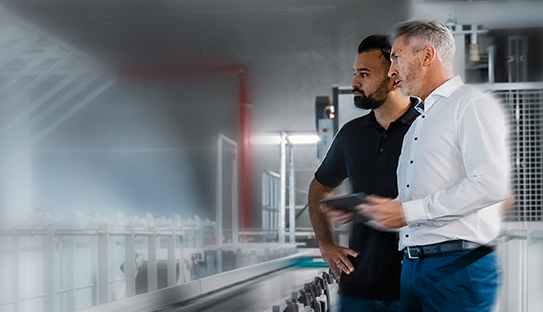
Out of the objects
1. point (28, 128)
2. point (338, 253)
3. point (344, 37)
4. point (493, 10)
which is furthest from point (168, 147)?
point (338, 253)

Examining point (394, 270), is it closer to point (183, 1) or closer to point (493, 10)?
point (493, 10)

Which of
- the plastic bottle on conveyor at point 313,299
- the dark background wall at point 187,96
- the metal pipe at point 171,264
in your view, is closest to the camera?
the plastic bottle on conveyor at point 313,299

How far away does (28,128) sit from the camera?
1123cm

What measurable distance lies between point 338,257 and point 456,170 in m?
0.51

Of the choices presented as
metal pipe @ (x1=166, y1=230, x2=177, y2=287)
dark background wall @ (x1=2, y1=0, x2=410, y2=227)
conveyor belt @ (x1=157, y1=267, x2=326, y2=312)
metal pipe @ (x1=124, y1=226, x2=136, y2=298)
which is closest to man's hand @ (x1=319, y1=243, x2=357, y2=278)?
conveyor belt @ (x1=157, y1=267, x2=326, y2=312)

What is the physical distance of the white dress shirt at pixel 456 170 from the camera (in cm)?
118

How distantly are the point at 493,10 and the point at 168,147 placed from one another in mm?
9151

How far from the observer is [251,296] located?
339cm

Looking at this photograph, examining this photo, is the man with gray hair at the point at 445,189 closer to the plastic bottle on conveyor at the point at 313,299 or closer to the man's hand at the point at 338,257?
the man's hand at the point at 338,257

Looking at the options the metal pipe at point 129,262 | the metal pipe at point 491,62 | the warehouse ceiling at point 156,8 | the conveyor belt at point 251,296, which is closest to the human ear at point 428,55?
the conveyor belt at point 251,296

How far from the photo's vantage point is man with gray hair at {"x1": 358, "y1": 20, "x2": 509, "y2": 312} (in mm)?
1196

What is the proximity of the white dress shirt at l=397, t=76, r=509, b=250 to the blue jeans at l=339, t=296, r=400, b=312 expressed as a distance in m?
0.35

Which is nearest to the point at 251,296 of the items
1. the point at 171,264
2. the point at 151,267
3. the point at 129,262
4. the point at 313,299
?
the point at 313,299

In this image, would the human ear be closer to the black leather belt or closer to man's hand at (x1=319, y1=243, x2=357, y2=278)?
the black leather belt
